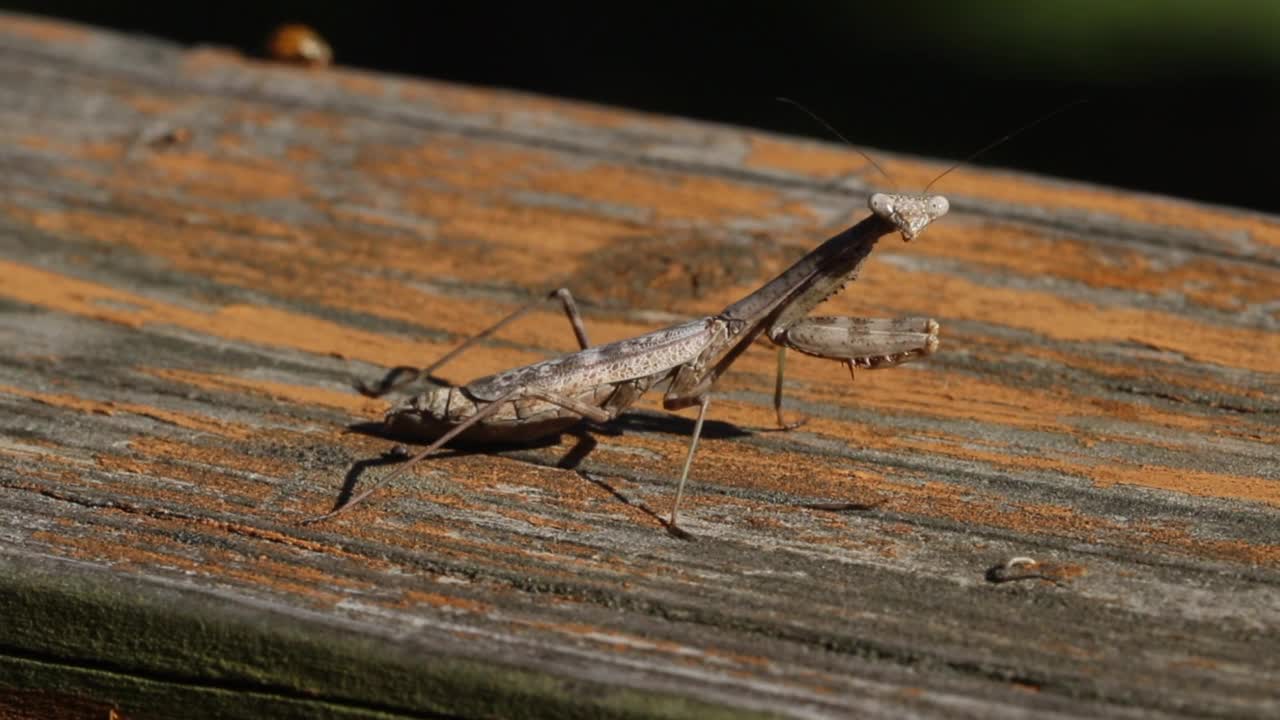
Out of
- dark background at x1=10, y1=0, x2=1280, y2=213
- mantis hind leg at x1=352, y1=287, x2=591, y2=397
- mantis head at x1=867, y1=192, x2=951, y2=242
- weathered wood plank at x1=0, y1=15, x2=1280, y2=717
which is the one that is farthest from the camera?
dark background at x1=10, y1=0, x2=1280, y2=213

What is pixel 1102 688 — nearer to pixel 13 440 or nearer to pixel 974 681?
pixel 974 681

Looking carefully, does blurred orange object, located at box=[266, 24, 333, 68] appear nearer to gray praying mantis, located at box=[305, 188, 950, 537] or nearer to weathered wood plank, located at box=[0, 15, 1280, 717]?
weathered wood plank, located at box=[0, 15, 1280, 717]

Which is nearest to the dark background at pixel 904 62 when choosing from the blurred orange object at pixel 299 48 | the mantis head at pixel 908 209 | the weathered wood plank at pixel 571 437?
the blurred orange object at pixel 299 48

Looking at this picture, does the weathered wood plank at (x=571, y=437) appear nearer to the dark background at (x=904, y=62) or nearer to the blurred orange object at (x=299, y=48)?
the blurred orange object at (x=299, y=48)

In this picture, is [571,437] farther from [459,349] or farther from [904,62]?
[904,62]

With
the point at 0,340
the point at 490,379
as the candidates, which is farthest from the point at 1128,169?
the point at 0,340

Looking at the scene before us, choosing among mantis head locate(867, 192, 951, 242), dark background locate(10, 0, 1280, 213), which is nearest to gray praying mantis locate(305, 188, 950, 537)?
mantis head locate(867, 192, 951, 242)

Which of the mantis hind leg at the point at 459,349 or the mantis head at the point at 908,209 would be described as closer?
the mantis hind leg at the point at 459,349
